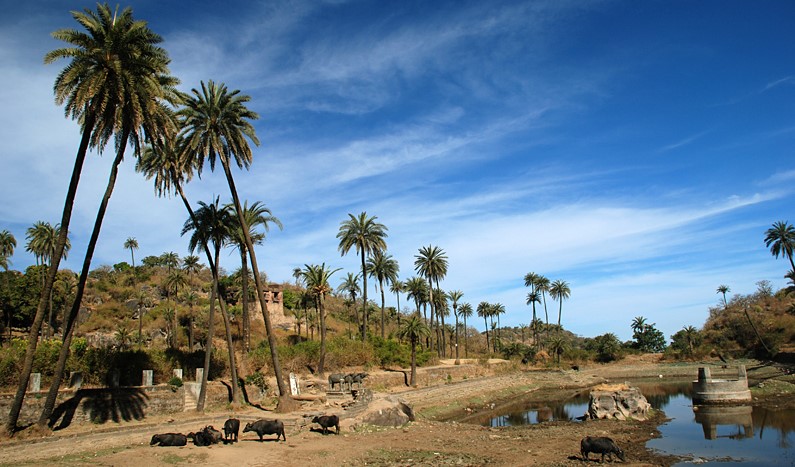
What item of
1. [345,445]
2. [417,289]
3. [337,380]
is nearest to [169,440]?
[345,445]

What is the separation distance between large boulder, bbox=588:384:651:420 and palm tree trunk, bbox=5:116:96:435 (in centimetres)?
3318

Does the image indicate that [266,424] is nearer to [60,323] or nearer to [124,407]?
[124,407]

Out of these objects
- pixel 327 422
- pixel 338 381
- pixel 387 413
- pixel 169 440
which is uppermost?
pixel 169 440

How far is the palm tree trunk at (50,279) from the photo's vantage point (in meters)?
20.5

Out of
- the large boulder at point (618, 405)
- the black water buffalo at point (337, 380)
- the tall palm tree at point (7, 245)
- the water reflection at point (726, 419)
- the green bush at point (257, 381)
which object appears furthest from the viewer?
the tall palm tree at point (7, 245)

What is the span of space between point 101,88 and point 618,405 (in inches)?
1431

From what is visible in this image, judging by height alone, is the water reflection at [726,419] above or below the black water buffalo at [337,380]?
below

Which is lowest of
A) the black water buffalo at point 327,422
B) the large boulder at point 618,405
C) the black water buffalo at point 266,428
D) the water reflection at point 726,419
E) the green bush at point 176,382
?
the water reflection at point 726,419

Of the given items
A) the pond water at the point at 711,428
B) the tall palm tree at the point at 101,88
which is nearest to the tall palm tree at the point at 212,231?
the tall palm tree at the point at 101,88

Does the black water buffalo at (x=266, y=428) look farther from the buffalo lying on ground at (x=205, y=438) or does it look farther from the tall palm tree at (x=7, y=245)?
the tall palm tree at (x=7, y=245)

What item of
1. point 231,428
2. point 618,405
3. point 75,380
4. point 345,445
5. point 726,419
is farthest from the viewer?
point 618,405

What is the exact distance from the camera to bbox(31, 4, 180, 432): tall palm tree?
2105 cm

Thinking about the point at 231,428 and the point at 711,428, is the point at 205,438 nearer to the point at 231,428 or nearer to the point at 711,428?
the point at 231,428

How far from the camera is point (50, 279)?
21.6 meters
